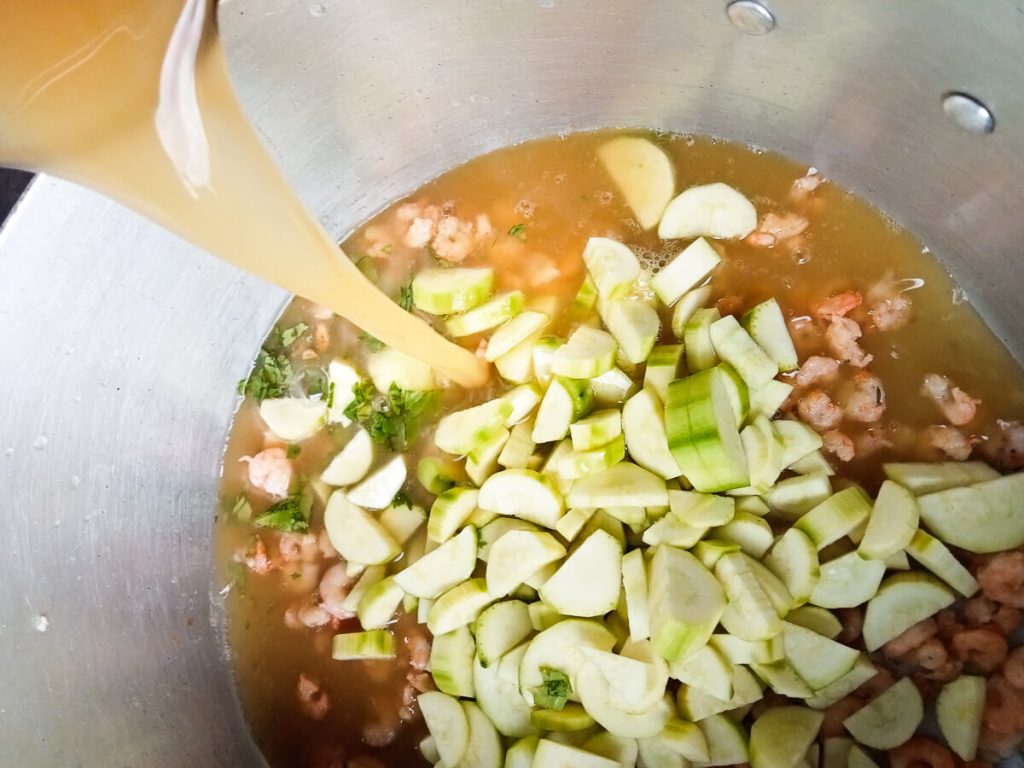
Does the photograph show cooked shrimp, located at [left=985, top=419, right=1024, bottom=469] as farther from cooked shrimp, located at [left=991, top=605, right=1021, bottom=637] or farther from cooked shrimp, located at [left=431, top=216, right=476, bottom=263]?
cooked shrimp, located at [left=431, top=216, right=476, bottom=263]

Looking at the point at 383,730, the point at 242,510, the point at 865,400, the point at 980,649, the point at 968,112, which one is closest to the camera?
the point at 968,112

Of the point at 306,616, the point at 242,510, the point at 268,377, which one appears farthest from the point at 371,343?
the point at 306,616

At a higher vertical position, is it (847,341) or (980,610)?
(847,341)

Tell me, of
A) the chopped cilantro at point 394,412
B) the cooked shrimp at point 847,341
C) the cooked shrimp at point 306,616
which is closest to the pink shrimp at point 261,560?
the cooked shrimp at point 306,616

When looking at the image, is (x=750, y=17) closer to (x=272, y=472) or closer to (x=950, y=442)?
(x=950, y=442)

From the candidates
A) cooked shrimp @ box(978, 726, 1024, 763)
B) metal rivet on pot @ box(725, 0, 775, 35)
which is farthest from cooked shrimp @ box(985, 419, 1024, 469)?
metal rivet on pot @ box(725, 0, 775, 35)

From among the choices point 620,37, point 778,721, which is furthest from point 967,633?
point 620,37
